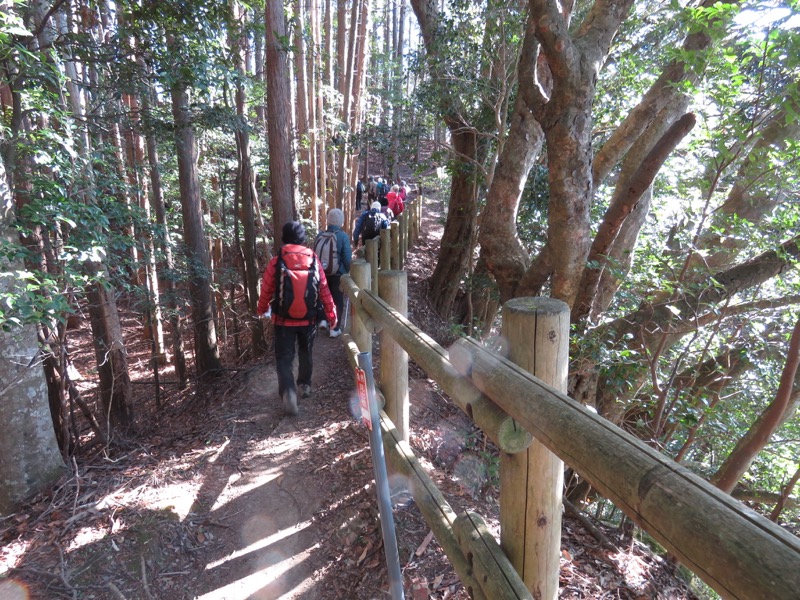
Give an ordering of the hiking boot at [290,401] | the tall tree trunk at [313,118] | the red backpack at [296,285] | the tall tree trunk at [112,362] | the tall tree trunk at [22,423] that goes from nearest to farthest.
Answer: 1. the tall tree trunk at [22,423]
2. the red backpack at [296,285]
3. the hiking boot at [290,401]
4. the tall tree trunk at [112,362]
5. the tall tree trunk at [313,118]

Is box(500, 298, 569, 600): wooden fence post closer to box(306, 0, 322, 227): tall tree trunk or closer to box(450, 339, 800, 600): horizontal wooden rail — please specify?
box(450, 339, 800, 600): horizontal wooden rail

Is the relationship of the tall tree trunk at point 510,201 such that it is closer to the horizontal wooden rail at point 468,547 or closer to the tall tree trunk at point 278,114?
the tall tree trunk at point 278,114

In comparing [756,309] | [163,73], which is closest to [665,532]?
[756,309]

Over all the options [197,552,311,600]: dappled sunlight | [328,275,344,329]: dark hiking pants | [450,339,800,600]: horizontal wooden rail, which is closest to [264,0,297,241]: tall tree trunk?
[328,275,344,329]: dark hiking pants

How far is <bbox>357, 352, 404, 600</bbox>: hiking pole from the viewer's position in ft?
6.77

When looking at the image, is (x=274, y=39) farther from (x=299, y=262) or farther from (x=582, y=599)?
(x=582, y=599)

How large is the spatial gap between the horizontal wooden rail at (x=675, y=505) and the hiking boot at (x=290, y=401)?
12.4 feet

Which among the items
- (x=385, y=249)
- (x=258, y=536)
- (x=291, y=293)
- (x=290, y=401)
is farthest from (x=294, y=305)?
(x=385, y=249)

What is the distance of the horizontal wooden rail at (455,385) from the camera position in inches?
59.3

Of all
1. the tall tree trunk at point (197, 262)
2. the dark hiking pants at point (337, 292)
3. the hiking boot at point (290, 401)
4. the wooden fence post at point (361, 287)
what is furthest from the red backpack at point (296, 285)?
the tall tree trunk at point (197, 262)

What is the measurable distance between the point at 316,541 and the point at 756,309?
4.33m

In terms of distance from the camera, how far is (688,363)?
5473mm

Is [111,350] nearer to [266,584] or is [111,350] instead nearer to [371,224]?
[266,584]

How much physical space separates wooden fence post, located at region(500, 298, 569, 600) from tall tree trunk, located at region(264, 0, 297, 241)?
20.0 feet
